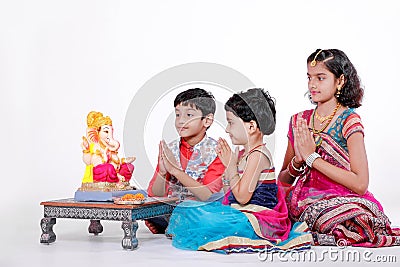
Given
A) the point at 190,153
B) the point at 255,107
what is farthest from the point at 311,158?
the point at 190,153

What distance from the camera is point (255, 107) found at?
386 centimetres

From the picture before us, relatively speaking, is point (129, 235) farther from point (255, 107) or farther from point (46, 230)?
point (255, 107)

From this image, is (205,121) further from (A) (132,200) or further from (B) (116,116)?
(B) (116,116)

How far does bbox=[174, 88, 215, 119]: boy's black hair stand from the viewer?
4090 mm

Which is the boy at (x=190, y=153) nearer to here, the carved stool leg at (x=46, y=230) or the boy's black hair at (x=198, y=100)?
the boy's black hair at (x=198, y=100)

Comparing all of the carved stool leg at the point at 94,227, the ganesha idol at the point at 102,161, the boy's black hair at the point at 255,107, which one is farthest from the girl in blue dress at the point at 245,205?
the carved stool leg at the point at 94,227

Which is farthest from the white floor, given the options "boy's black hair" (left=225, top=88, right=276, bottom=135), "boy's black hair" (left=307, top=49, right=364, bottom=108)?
"boy's black hair" (left=307, top=49, right=364, bottom=108)

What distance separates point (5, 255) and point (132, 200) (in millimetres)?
638

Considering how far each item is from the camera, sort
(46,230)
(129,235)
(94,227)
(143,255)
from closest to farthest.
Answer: (143,255)
(129,235)
(46,230)
(94,227)

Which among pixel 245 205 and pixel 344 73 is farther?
pixel 344 73

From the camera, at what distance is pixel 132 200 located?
12.5 ft

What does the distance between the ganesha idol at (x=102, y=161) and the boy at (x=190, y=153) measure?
0.60 feet

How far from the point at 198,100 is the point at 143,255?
893 mm

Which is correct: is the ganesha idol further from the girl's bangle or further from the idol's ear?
the girl's bangle
